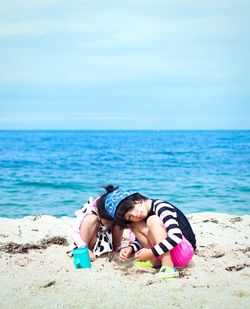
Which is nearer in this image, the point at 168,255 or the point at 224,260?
the point at 168,255

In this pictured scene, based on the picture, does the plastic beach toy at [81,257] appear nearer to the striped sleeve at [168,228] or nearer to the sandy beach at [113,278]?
the sandy beach at [113,278]

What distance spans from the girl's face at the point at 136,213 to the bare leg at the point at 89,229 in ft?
1.86

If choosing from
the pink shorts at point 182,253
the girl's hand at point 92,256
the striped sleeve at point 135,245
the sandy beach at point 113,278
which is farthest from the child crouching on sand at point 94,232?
the pink shorts at point 182,253

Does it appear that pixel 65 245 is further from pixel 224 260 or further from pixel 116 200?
pixel 224 260

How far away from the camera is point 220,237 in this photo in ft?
20.0

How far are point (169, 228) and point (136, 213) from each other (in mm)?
346

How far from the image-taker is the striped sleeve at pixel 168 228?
4230 mm

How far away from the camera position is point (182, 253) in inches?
176

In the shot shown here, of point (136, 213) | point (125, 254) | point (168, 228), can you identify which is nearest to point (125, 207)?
→ point (136, 213)

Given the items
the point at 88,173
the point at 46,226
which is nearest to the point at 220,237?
the point at 46,226

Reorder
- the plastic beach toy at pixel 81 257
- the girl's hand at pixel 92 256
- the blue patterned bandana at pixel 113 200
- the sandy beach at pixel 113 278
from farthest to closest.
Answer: the girl's hand at pixel 92 256
the plastic beach toy at pixel 81 257
the blue patterned bandana at pixel 113 200
the sandy beach at pixel 113 278

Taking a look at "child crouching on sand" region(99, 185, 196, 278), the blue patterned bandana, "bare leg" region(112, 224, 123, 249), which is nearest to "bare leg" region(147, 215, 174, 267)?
"child crouching on sand" region(99, 185, 196, 278)

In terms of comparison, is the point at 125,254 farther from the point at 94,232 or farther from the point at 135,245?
the point at 94,232

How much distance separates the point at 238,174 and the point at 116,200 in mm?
13405
